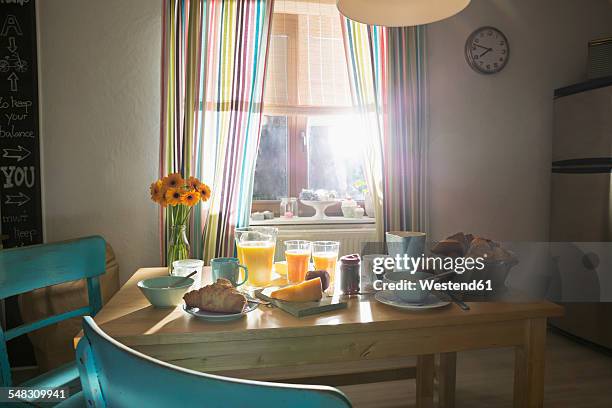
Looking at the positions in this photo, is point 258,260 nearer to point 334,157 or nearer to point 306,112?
point 306,112

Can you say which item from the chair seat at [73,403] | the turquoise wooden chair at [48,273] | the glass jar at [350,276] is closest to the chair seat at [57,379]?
the turquoise wooden chair at [48,273]

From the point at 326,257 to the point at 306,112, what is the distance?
1.76 meters

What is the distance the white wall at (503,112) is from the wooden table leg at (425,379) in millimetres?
1391

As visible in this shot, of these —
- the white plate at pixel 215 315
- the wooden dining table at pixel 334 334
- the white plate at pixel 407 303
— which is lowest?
the wooden dining table at pixel 334 334

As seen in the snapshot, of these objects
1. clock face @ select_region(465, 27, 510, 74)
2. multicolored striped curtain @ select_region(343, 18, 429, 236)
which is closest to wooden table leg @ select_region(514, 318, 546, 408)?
multicolored striped curtain @ select_region(343, 18, 429, 236)

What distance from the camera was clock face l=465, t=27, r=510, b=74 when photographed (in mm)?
3277

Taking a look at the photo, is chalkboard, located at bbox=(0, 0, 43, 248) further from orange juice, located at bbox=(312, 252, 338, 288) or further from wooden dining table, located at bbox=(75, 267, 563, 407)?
orange juice, located at bbox=(312, 252, 338, 288)

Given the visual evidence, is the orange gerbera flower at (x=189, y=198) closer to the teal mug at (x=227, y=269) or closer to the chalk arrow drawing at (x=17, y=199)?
the teal mug at (x=227, y=269)

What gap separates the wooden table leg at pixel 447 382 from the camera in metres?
2.10

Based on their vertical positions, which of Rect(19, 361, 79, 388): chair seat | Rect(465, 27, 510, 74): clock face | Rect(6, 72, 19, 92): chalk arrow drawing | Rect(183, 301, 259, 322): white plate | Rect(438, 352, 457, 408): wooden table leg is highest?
Rect(465, 27, 510, 74): clock face

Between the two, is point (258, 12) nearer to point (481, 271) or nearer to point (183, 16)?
point (183, 16)

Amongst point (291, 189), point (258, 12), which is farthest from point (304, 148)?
point (258, 12)

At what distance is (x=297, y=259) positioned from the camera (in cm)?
160

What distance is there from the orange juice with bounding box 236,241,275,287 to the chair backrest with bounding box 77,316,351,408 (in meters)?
0.95
